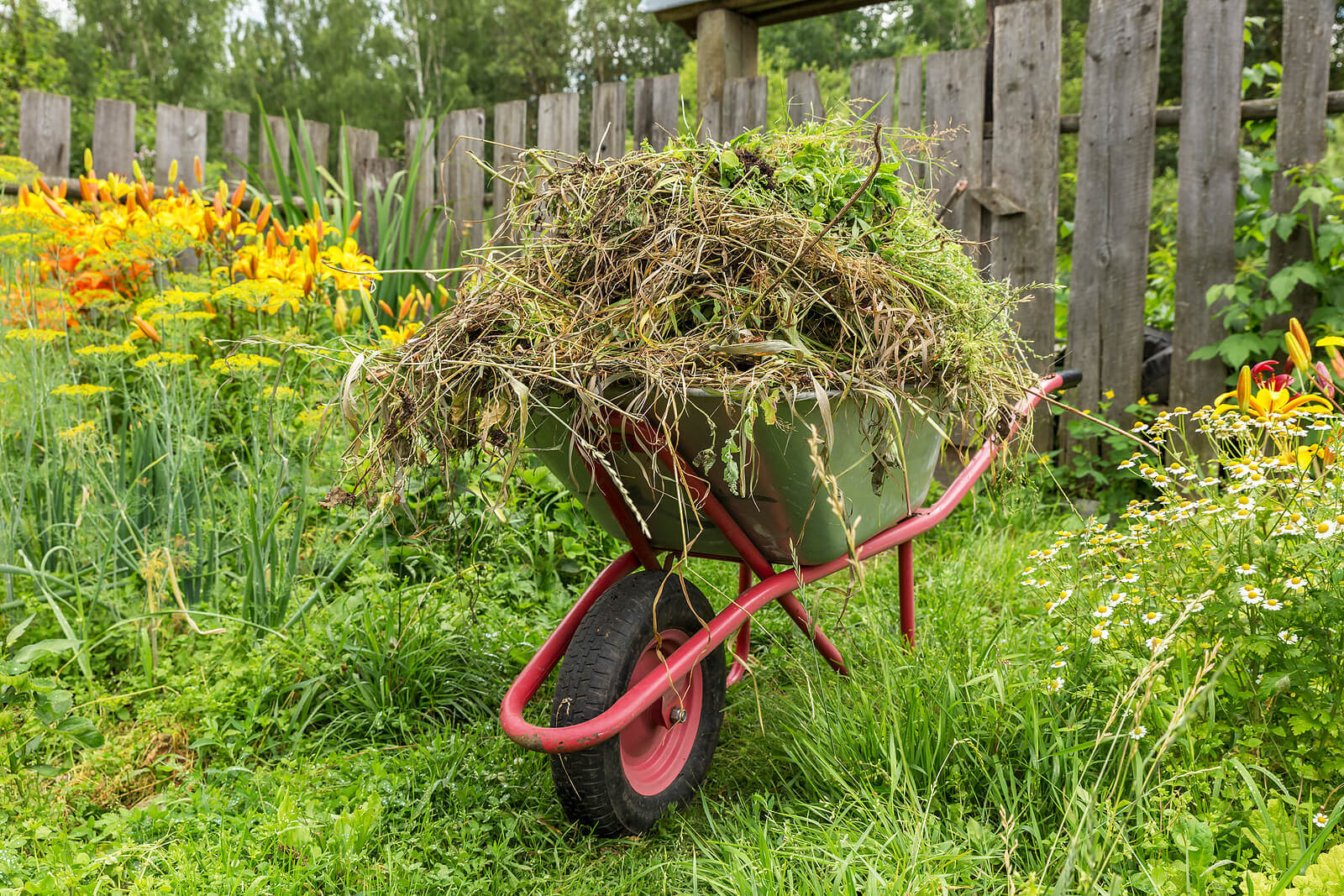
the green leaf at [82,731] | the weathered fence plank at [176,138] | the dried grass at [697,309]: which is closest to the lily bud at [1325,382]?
the dried grass at [697,309]

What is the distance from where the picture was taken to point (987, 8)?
3.66 meters

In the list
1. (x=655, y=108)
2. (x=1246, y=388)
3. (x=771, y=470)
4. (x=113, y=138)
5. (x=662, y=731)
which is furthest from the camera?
(x=113, y=138)

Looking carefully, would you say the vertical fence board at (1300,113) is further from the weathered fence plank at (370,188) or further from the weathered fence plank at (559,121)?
the weathered fence plank at (370,188)

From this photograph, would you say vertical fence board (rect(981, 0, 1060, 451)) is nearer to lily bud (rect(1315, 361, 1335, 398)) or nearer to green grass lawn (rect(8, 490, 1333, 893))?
lily bud (rect(1315, 361, 1335, 398))

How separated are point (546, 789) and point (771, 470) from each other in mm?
875

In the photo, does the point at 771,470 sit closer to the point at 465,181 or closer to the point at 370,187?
the point at 465,181

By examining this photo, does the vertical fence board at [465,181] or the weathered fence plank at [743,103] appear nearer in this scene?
the weathered fence plank at [743,103]

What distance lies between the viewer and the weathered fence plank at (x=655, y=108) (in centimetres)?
397

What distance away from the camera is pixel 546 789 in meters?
1.77

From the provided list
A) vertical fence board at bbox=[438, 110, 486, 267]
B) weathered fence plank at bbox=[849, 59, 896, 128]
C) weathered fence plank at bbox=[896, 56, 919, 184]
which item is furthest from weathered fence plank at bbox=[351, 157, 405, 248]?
weathered fence plank at bbox=[896, 56, 919, 184]

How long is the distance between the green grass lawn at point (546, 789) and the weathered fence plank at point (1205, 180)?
1.56m

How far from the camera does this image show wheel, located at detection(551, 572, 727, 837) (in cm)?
145

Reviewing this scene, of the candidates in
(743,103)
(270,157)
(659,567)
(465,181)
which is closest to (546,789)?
(659,567)

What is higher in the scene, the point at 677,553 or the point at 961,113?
the point at 961,113
